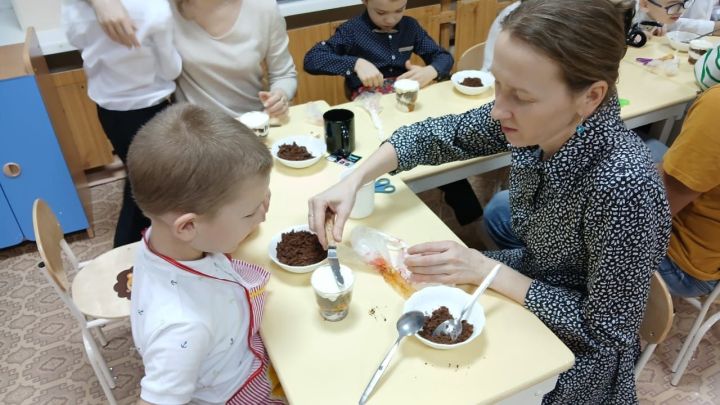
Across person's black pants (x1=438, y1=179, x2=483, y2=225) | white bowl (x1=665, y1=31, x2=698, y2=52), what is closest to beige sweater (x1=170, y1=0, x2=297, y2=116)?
person's black pants (x1=438, y1=179, x2=483, y2=225)

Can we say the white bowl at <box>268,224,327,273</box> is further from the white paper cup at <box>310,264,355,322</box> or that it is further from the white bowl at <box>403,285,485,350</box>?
the white bowl at <box>403,285,485,350</box>

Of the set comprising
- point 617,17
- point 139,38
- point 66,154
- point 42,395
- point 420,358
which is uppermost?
point 617,17

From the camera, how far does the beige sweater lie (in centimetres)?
199

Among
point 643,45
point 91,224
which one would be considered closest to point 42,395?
point 91,224

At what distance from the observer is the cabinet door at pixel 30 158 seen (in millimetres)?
2207

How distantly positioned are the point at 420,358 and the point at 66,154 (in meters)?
2.13

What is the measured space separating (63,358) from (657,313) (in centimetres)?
206

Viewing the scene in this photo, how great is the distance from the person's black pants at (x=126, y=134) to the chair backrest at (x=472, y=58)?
51.6 inches

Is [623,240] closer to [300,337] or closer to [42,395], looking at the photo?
[300,337]


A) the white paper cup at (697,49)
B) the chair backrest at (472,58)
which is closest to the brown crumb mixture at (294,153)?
the chair backrest at (472,58)

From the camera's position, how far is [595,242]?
3.62 ft

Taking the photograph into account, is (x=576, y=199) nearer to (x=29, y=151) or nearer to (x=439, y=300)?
(x=439, y=300)

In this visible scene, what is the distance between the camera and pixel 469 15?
349cm

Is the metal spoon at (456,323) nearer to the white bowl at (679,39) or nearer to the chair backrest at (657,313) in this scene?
the chair backrest at (657,313)
